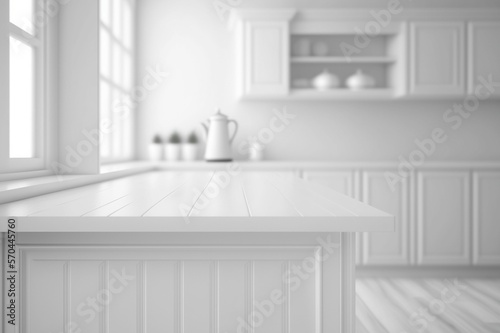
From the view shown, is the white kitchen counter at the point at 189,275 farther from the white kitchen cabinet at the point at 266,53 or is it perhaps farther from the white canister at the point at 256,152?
the white canister at the point at 256,152

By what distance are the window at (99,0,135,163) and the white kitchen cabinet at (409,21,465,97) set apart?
2.33m

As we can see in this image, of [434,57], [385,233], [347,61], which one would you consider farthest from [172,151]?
[434,57]

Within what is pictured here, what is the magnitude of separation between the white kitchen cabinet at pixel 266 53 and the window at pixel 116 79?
3.13ft

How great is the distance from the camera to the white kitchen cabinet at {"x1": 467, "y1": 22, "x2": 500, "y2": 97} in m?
3.81

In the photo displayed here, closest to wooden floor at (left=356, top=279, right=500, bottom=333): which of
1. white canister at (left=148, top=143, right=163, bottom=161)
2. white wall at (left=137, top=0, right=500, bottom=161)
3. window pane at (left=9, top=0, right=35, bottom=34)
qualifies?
white wall at (left=137, top=0, right=500, bottom=161)

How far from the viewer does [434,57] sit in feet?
12.5

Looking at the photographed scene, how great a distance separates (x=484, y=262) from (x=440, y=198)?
0.60 m

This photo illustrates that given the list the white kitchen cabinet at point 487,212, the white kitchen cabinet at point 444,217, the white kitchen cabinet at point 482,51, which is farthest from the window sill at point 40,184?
the white kitchen cabinet at point 482,51

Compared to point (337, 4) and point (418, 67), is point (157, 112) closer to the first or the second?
point (337, 4)

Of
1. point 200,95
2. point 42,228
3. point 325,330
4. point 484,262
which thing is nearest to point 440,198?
point 484,262

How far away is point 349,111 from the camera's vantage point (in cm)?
423

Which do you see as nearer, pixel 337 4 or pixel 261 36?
pixel 261 36

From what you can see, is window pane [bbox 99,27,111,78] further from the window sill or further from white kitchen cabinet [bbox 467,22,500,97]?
white kitchen cabinet [bbox 467,22,500,97]

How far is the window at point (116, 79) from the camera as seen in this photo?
10.7ft
